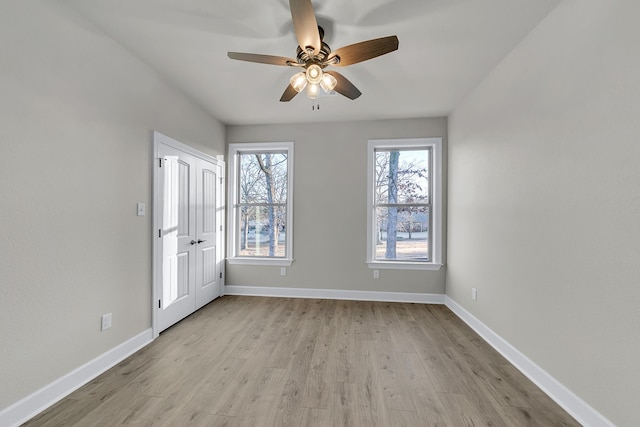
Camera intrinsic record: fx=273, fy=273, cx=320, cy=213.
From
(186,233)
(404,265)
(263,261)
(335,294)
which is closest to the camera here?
(186,233)

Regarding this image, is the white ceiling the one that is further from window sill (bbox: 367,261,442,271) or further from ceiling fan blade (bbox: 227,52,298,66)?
window sill (bbox: 367,261,442,271)

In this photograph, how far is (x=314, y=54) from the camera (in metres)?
1.94

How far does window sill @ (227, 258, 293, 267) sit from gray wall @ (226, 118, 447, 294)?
0.08 metres

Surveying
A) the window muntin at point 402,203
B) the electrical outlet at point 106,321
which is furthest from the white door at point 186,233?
the window muntin at point 402,203

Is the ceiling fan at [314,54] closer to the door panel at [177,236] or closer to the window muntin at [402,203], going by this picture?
the door panel at [177,236]

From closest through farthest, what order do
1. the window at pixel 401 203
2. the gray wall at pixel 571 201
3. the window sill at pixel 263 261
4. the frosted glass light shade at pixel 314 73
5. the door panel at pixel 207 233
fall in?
the gray wall at pixel 571 201 → the frosted glass light shade at pixel 314 73 → the door panel at pixel 207 233 → the window at pixel 401 203 → the window sill at pixel 263 261

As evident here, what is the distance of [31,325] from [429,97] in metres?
4.10

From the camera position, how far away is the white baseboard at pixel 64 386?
1599 mm

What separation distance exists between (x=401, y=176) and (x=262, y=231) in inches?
92.7

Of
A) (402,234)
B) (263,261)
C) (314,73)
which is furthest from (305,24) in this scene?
(263,261)

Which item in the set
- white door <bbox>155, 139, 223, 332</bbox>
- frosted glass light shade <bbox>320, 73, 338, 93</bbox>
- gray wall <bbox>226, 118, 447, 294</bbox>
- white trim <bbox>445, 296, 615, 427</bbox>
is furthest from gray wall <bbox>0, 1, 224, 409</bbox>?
white trim <bbox>445, 296, 615, 427</bbox>

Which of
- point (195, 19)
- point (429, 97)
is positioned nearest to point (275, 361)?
point (195, 19)

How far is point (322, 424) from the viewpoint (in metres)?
1.62

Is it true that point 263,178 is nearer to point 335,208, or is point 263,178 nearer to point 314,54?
point 335,208
